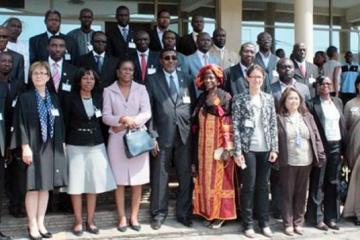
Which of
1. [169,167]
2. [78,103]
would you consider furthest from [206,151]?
[78,103]

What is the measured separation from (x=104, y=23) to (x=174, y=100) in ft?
19.0

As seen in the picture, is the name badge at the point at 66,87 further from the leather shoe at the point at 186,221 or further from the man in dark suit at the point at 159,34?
the leather shoe at the point at 186,221

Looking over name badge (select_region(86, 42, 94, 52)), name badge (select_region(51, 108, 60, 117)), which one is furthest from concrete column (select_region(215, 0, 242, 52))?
name badge (select_region(51, 108, 60, 117))

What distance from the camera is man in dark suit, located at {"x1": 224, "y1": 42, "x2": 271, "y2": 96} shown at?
6.73 metres

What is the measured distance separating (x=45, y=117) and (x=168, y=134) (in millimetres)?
1467

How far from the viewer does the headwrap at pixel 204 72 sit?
21.0ft

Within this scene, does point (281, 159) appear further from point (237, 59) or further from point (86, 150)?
point (86, 150)

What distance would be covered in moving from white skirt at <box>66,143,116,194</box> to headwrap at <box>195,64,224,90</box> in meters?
1.42

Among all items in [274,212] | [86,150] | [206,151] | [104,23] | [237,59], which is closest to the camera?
[86,150]

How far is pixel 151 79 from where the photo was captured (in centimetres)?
655

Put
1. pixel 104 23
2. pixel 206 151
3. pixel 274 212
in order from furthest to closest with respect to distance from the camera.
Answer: pixel 104 23 → pixel 274 212 → pixel 206 151

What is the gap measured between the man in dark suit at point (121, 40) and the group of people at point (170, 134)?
226 mm

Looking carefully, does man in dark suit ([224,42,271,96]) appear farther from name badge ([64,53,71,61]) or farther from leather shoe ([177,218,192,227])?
name badge ([64,53,71,61])

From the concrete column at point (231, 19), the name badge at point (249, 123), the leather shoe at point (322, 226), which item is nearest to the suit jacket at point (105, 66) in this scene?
the name badge at point (249, 123)
